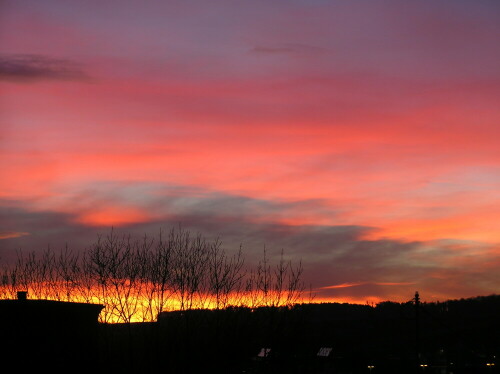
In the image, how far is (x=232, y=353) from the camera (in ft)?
88.2

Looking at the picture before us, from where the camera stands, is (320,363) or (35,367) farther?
(320,363)

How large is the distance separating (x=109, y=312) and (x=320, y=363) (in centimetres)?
3904

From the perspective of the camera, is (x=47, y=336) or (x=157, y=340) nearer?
(x=47, y=336)

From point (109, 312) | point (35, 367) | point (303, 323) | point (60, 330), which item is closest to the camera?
point (35, 367)

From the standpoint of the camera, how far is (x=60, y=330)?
881 inches

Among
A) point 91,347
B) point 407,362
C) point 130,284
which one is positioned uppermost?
point 130,284

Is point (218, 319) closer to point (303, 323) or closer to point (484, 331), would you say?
point (303, 323)

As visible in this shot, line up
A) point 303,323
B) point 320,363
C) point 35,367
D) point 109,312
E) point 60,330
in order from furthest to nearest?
1. point 320,363
2. point 303,323
3. point 109,312
4. point 60,330
5. point 35,367

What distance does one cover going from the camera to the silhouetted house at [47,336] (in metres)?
20.9

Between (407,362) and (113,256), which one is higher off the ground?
(113,256)

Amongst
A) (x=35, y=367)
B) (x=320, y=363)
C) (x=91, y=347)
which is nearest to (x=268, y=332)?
(x=91, y=347)

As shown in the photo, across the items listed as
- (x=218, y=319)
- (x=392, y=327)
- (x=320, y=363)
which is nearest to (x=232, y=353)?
(x=218, y=319)

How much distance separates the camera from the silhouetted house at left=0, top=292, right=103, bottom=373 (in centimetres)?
2089

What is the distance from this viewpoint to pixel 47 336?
21.9 m
